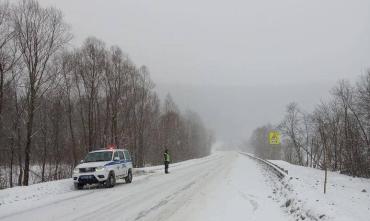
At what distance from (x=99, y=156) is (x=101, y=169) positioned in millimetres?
1730

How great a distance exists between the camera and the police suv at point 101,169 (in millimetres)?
20703

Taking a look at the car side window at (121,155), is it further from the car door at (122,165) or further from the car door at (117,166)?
the car door at (117,166)

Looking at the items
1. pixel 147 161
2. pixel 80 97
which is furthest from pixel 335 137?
pixel 147 161

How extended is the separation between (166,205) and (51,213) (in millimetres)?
3710

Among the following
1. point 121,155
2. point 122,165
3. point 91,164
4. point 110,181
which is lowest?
point 110,181

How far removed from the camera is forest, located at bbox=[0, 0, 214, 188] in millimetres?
28672

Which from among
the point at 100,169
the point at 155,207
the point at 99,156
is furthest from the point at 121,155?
the point at 155,207

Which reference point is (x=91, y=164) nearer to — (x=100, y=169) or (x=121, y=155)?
(x=100, y=169)

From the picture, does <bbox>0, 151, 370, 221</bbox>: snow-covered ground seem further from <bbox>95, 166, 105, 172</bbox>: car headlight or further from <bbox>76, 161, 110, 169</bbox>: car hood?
<bbox>95, 166, 105, 172</bbox>: car headlight

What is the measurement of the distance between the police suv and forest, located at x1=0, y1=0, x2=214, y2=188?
26.8 ft

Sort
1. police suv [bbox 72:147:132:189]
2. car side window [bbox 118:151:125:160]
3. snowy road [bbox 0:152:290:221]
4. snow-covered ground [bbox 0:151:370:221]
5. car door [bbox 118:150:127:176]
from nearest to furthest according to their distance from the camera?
snow-covered ground [bbox 0:151:370:221], snowy road [bbox 0:152:290:221], police suv [bbox 72:147:132:189], car door [bbox 118:150:127:176], car side window [bbox 118:151:125:160]

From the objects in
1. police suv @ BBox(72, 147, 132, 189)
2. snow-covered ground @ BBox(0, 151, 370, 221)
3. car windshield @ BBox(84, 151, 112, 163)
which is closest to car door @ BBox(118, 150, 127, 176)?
police suv @ BBox(72, 147, 132, 189)

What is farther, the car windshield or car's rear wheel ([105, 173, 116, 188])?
the car windshield

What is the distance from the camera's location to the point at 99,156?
74.4 feet
